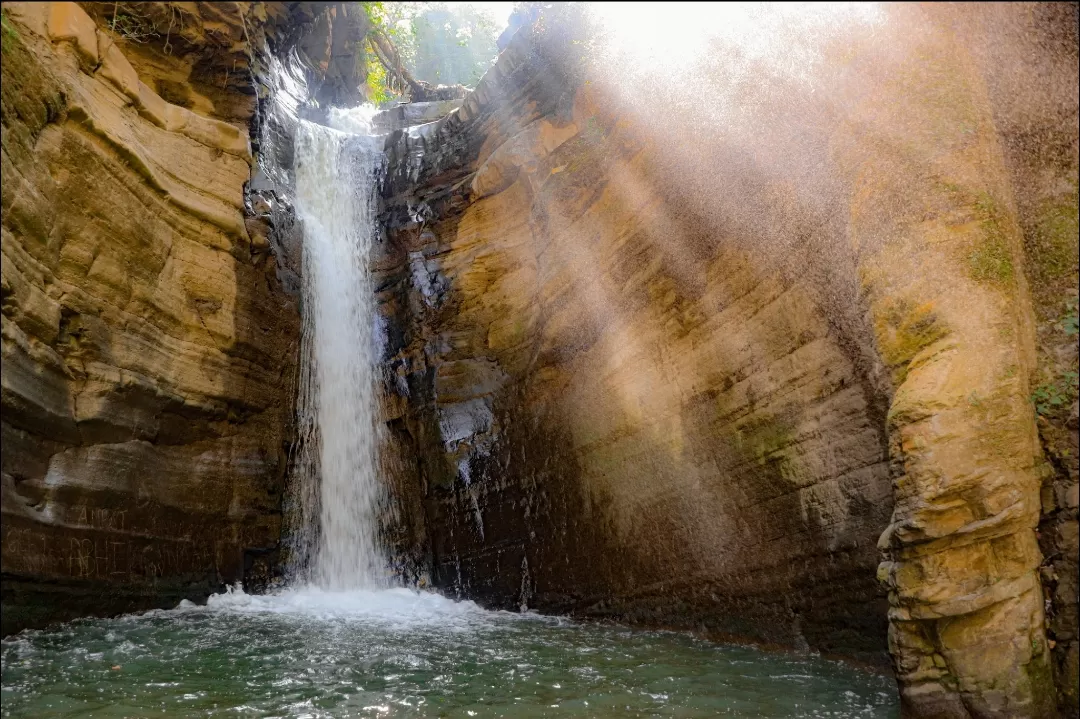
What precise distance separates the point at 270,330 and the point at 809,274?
759cm

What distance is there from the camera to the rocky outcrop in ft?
13.7

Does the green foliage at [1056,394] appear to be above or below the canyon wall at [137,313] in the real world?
below

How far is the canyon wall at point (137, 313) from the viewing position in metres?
6.86

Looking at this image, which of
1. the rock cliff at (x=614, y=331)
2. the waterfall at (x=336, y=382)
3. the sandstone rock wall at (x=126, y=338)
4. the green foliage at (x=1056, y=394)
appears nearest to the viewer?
the green foliage at (x=1056, y=394)

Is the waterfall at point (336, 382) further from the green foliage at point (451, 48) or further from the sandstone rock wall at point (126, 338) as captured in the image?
the green foliage at point (451, 48)

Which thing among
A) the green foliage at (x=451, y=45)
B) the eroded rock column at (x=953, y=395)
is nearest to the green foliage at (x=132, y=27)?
the eroded rock column at (x=953, y=395)

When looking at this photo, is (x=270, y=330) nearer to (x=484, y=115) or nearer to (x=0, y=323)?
(x=0, y=323)

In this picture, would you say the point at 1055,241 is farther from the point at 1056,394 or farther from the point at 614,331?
the point at 614,331

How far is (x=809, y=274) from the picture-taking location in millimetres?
6297

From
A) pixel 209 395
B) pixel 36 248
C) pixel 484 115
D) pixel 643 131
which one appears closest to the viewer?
pixel 36 248

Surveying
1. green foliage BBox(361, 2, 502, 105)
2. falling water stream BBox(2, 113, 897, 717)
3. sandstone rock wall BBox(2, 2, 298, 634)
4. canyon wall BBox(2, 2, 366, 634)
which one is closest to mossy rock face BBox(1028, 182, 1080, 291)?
falling water stream BBox(2, 113, 897, 717)

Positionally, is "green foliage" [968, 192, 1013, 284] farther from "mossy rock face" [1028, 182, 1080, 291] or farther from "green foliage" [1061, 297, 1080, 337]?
"green foliage" [1061, 297, 1080, 337]

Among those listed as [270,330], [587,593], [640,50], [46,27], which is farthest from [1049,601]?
[46,27]

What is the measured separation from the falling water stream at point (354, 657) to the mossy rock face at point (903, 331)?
225 centimetres
